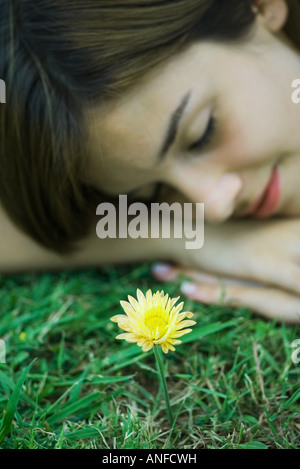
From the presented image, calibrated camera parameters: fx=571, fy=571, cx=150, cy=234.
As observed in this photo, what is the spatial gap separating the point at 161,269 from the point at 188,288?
0.14 metres

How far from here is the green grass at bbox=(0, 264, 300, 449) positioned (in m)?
0.77

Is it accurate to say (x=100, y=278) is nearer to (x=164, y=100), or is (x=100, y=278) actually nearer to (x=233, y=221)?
(x=233, y=221)

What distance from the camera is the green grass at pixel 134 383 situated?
0.77 meters

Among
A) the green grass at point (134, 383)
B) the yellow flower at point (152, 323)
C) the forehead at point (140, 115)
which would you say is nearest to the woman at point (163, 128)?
the forehead at point (140, 115)

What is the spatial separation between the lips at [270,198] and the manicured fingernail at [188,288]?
0.23m

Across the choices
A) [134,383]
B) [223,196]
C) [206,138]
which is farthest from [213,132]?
[134,383]

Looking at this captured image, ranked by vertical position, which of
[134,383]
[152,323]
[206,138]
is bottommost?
[134,383]

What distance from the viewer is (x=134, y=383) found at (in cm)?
91

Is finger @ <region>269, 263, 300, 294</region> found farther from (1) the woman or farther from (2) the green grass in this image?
(2) the green grass

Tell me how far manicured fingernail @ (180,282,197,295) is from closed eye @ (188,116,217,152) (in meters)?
0.28

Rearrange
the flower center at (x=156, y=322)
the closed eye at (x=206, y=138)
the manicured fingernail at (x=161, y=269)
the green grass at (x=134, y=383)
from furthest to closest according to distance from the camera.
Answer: the manicured fingernail at (x=161, y=269) < the closed eye at (x=206, y=138) < the green grass at (x=134, y=383) < the flower center at (x=156, y=322)

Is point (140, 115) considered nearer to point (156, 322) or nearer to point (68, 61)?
point (68, 61)

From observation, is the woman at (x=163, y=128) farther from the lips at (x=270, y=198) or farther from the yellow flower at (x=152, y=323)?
the yellow flower at (x=152, y=323)
